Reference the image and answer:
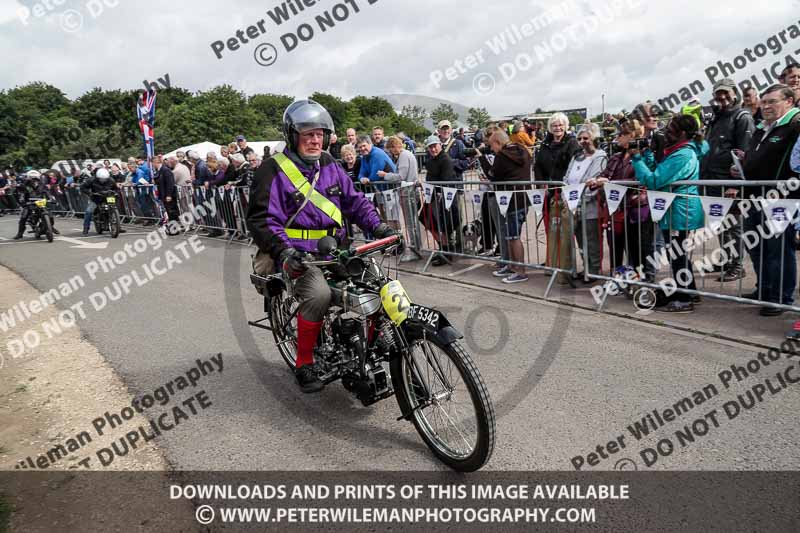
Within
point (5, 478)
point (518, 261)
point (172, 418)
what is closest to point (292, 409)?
point (172, 418)

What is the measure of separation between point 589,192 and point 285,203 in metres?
3.92

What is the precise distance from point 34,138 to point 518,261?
231ft

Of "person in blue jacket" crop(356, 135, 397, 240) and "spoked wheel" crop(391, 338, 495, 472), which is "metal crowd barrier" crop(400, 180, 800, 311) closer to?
"person in blue jacket" crop(356, 135, 397, 240)

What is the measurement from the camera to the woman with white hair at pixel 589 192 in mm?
6617

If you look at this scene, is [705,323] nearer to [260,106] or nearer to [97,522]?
[97,522]

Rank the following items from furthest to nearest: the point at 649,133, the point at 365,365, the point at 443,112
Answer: the point at 443,112 → the point at 649,133 → the point at 365,365

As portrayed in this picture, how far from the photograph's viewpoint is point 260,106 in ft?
431

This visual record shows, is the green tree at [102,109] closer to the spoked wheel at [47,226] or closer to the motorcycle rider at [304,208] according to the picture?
the spoked wheel at [47,226]

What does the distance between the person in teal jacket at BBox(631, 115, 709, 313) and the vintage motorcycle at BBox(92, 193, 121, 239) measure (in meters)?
13.7

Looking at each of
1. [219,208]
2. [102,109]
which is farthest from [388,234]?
[102,109]

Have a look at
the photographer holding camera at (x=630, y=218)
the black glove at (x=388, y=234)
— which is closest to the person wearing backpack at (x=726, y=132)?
the photographer holding camera at (x=630, y=218)

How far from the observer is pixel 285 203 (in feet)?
13.4

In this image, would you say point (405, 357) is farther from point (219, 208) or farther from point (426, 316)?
point (219, 208)

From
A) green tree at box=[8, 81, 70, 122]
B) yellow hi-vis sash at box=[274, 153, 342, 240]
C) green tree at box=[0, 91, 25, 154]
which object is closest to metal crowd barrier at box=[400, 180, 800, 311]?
yellow hi-vis sash at box=[274, 153, 342, 240]
